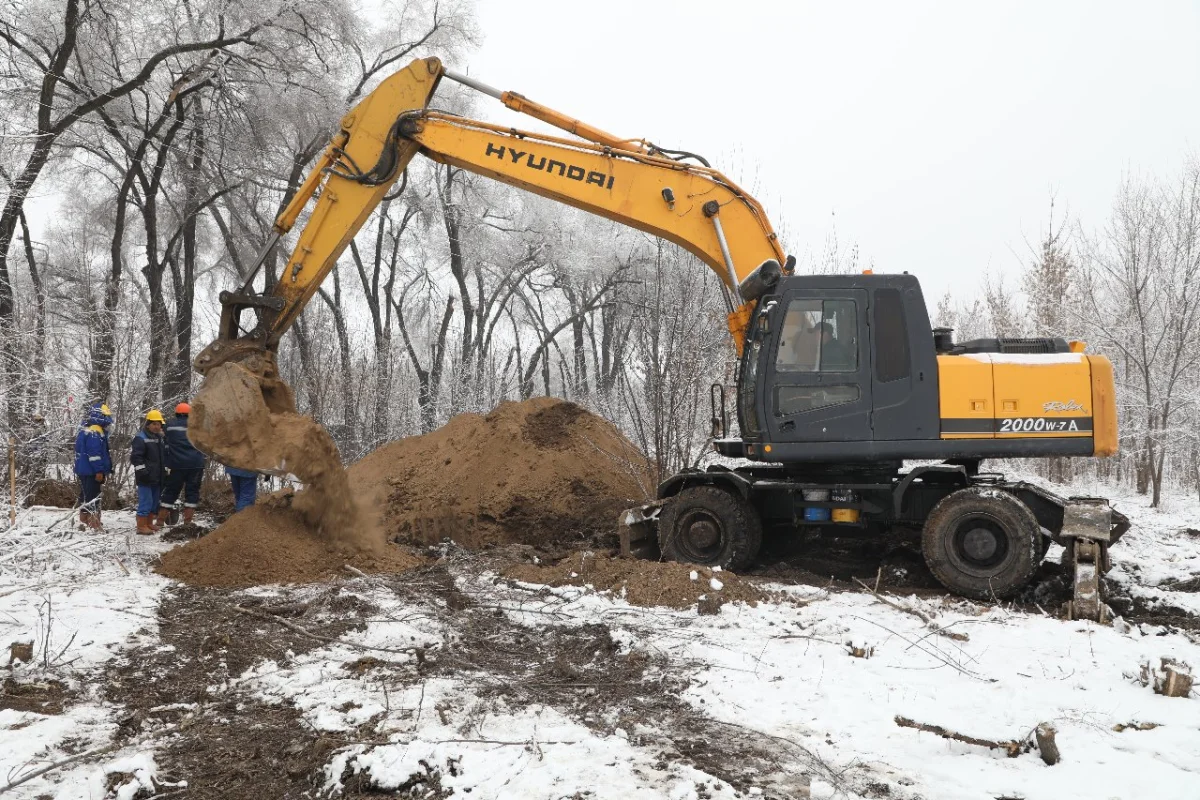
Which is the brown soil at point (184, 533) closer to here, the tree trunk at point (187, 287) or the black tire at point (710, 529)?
the tree trunk at point (187, 287)

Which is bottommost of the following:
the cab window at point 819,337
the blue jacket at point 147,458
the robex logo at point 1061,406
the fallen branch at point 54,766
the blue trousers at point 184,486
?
the fallen branch at point 54,766

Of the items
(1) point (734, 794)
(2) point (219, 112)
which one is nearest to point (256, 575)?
(1) point (734, 794)

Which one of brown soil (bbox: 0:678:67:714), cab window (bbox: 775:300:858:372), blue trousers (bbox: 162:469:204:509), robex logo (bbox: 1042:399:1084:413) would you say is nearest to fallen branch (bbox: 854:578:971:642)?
cab window (bbox: 775:300:858:372)

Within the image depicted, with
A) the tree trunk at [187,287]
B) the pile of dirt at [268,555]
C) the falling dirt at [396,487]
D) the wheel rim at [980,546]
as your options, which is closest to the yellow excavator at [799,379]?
the wheel rim at [980,546]

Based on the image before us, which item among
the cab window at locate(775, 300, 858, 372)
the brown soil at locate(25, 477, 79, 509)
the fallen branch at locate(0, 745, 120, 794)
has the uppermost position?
the cab window at locate(775, 300, 858, 372)

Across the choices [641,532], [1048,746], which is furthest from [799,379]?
[1048,746]

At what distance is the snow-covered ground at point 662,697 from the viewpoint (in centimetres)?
389

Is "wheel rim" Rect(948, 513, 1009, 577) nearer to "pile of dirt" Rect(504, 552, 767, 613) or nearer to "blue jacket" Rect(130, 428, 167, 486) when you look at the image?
"pile of dirt" Rect(504, 552, 767, 613)

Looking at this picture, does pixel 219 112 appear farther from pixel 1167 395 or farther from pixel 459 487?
pixel 1167 395

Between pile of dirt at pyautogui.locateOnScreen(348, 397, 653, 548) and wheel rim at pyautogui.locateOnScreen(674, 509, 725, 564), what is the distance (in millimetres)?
1985

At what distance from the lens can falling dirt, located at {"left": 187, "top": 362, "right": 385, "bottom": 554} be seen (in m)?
8.01

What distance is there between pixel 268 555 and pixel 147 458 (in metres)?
3.57

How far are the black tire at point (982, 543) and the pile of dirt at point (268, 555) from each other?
17.2 feet

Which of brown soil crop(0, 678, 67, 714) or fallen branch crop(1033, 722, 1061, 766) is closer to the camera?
fallen branch crop(1033, 722, 1061, 766)
